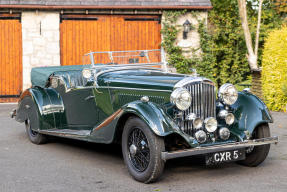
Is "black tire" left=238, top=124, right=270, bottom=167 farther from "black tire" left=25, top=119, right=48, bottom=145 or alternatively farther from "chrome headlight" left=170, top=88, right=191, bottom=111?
"black tire" left=25, top=119, right=48, bottom=145

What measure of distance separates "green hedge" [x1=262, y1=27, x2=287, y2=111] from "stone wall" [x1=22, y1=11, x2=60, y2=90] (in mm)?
6103

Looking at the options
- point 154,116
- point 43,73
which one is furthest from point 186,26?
point 154,116

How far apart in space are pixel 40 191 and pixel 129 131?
116cm

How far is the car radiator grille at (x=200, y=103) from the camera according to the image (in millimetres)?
4914

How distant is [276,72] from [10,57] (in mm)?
7544

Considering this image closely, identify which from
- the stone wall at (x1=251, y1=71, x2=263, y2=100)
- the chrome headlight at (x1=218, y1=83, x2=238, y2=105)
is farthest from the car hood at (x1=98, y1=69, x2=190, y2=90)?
the stone wall at (x1=251, y1=71, x2=263, y2=100)

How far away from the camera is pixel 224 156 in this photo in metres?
4.70

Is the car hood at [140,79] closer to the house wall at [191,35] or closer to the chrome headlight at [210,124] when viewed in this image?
the chrome headlight at [210,124]

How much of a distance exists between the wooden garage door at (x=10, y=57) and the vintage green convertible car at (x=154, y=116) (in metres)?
6.61

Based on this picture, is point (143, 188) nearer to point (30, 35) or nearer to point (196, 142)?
point (196, 142)

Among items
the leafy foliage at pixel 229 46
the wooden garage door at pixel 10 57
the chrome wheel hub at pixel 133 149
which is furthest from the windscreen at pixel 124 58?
the leafy foliage at pixel 229 46

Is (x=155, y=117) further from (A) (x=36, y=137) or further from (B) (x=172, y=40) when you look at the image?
(B) (x=172, y=40)

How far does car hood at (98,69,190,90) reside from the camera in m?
5.03

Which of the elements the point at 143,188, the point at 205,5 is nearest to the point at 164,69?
the point at 143,188
